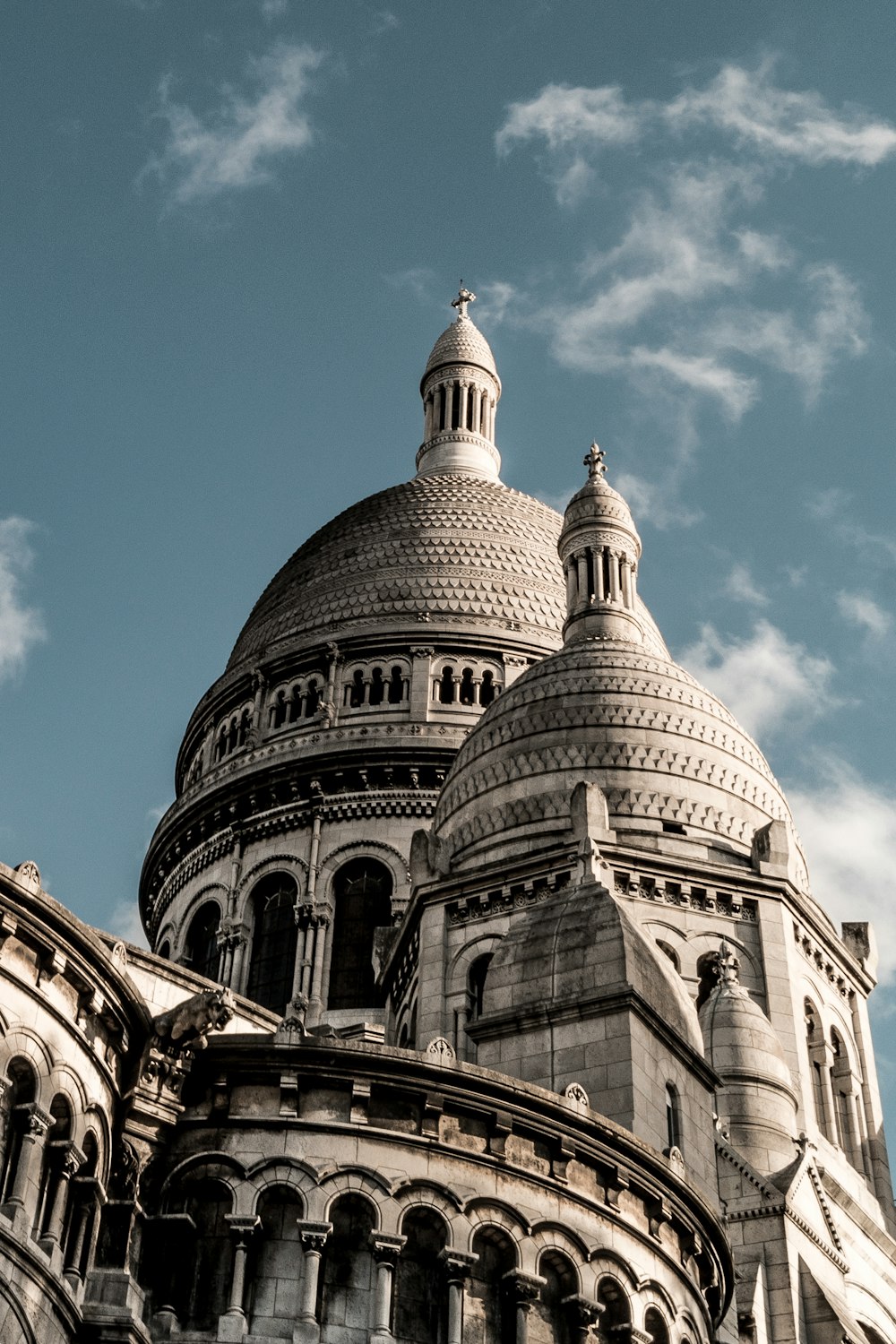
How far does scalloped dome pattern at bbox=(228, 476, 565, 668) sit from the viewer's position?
5666 cm

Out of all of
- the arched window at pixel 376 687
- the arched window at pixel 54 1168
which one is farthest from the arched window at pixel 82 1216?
the arched window at pixel 376 687

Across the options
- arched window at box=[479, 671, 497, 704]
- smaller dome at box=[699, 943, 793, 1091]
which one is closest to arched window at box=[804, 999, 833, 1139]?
smaller dome at box=[699, 943, 793, 1091]

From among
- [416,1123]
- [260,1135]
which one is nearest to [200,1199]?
[260,1135]

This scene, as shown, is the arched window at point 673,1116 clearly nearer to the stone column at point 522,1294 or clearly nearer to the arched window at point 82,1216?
the stone column at point 522,1294

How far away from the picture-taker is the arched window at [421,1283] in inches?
846

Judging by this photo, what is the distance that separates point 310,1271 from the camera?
21234mm

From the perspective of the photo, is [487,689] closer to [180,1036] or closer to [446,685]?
[446,685]

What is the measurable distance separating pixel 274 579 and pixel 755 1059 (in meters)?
31.3

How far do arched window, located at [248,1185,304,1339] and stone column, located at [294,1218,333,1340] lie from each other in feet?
0.29

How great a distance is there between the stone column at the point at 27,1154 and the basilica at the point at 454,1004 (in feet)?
0.15

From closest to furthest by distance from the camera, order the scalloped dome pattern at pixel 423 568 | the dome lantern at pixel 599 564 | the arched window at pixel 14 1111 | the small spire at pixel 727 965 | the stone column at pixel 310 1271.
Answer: the arched window at pixel 14 1111 → the stone column at pixel 310 1271 → the small spire at pixel 727 965 → the dome lantern at pixel 599 564 → the scalloped dome pattern at pixel 423 568

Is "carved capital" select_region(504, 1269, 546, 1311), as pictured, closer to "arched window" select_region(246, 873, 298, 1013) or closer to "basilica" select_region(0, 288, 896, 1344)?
"basilica" select_region(0, 288, 896, 1344)

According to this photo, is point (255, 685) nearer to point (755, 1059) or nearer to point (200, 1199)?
point (755, 1059)

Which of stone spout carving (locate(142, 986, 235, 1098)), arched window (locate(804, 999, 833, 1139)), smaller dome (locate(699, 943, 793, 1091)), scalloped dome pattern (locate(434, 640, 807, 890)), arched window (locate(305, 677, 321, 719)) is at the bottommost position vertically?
stone spout carving (locate(142, 986, 235, 1098))
